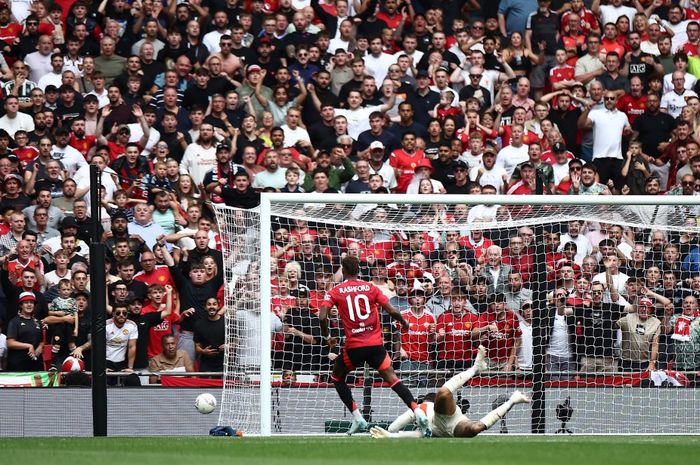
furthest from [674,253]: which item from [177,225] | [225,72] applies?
[225,72]

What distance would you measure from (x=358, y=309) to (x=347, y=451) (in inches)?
120

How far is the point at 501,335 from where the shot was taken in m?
15.0

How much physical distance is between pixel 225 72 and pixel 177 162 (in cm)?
223

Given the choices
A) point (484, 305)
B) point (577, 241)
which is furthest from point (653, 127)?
point (484, 305)

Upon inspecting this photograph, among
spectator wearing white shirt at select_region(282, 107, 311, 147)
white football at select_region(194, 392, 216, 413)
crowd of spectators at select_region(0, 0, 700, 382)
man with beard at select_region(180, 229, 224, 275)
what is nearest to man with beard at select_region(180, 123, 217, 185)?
crowd of spectators at select_region(0, 0, 700, 382)

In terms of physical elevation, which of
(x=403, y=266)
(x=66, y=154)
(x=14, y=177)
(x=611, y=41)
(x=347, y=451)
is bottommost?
(x=347, y=451)

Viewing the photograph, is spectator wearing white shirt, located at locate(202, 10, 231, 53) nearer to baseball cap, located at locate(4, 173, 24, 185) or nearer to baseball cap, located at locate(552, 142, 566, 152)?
baseball cap, located at locate(4, 173, 24, 185)

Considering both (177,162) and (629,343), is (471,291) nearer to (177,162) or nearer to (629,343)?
(629,343)

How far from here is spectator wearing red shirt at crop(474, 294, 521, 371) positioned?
585 inches

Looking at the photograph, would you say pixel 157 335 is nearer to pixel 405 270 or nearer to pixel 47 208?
pixel 47 208

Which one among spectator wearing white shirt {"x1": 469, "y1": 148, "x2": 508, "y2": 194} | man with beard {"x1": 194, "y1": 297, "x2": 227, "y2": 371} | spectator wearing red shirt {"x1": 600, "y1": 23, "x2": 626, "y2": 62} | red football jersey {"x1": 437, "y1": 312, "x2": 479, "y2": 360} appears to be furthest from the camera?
spectator wearing red shirt {"x1": 600, "y1": 23, "x2": 626, "y2": 62}

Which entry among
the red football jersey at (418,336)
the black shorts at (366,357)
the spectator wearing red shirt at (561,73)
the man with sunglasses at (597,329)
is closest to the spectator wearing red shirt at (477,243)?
the red football jersey at (418,336)

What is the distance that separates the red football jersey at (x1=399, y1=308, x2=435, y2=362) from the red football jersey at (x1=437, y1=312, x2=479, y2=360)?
0.41 ft

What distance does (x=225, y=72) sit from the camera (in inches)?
778
